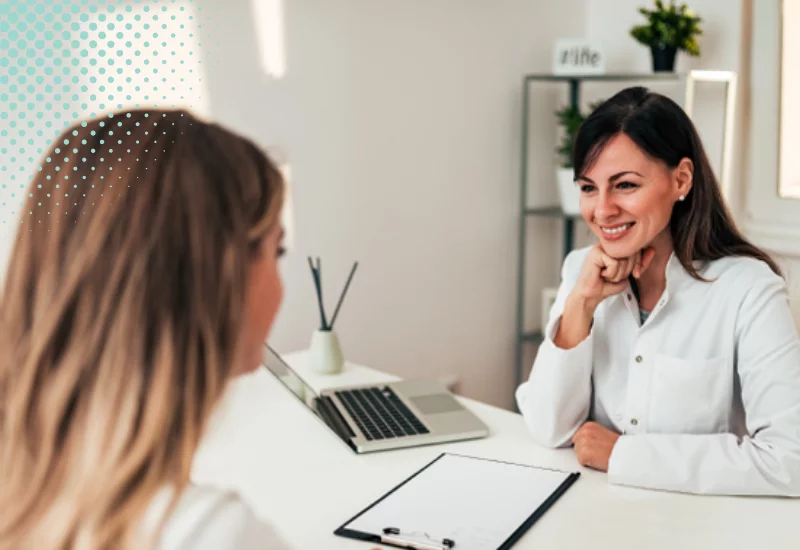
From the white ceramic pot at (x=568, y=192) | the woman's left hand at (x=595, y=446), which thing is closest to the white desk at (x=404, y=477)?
the woman's left hand at (x=595, y=446)

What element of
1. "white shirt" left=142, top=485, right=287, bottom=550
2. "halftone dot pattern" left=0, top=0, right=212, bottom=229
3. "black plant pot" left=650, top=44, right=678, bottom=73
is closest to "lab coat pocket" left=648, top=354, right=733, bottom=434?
"white shirt" left=142, top=485, right=287, bottom=550

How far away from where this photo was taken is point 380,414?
1.60m

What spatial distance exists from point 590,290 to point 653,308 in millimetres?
151

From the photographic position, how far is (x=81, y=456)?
677 mm

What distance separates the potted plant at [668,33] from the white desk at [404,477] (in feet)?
5.18

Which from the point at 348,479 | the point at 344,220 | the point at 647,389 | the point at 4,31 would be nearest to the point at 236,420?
the point at 348,479

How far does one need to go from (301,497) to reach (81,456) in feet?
2.06

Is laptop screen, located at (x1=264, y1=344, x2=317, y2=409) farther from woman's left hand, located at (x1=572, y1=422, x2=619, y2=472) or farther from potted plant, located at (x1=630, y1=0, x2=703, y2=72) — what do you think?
potted plant, located at (x1=630, y1=0, x2=703, y2=72)

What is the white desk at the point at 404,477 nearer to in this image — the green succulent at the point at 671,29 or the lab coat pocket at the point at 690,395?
the lab coat pocket at the point at 690,395

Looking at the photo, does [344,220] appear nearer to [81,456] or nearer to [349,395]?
[349,395]

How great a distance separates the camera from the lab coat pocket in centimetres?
145

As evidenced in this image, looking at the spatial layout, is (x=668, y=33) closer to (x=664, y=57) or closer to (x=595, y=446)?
(x=664, y=57)

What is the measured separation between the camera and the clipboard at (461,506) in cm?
110

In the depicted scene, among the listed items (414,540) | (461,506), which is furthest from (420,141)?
(414,540)
